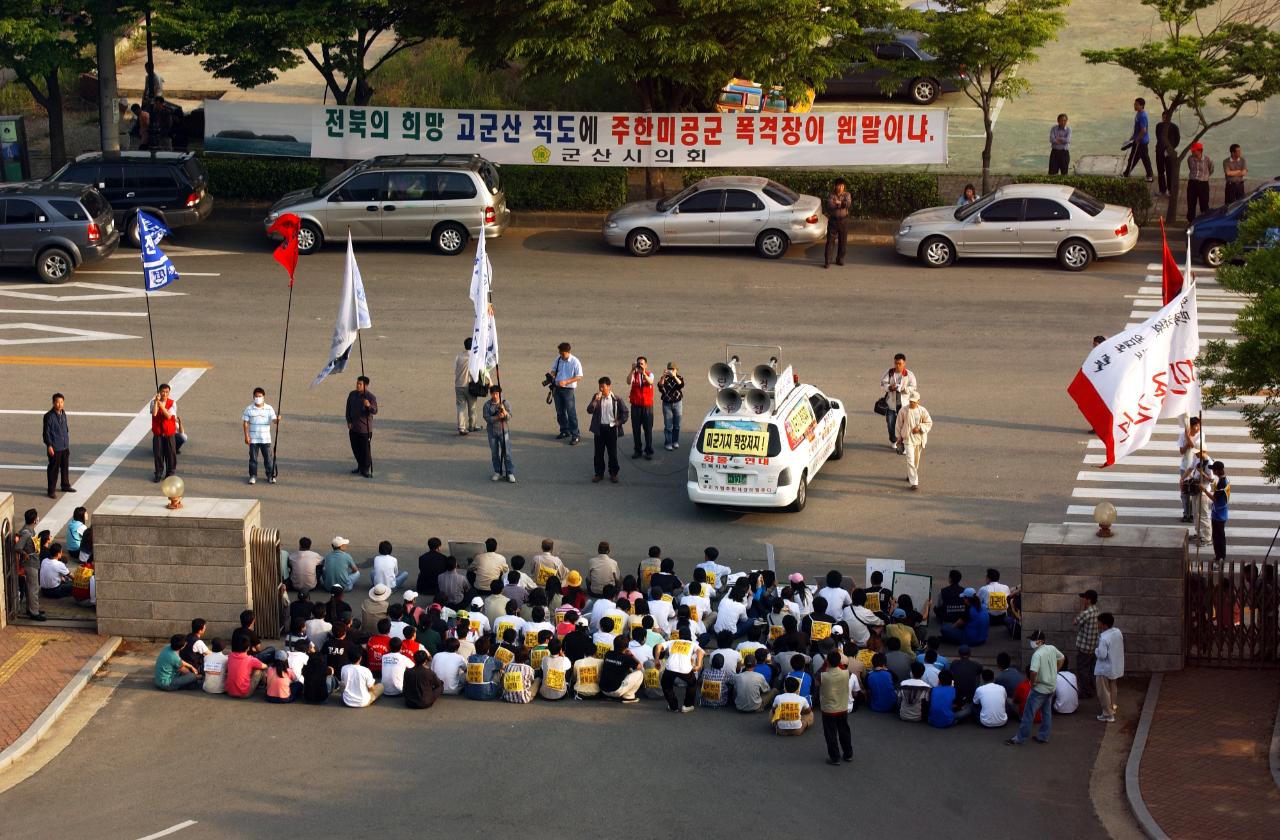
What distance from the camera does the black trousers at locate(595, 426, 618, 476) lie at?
23922mm

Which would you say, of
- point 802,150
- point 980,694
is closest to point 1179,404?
point 980,694

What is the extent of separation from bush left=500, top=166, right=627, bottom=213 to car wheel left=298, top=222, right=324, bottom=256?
4.39 meters

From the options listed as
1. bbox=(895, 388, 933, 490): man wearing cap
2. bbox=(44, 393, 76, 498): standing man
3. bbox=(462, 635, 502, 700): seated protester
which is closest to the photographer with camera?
bbox=(895, 388, 933, 490): man wearing cap

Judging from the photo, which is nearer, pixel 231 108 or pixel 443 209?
pixel 443 209

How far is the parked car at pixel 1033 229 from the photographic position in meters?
32.2

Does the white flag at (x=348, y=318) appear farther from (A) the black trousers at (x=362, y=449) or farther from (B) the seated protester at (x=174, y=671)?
(B) the seated protester at (x=174, y=671)

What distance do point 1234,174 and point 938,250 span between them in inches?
246

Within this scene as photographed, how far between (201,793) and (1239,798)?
9.65 metres

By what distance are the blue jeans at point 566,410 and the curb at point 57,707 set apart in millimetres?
7787

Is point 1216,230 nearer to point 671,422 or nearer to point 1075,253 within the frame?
point 1075,253

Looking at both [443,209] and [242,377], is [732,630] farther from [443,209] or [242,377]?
[443,209]

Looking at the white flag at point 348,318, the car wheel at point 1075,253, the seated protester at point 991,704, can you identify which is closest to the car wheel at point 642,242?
the car wheel at point 1075,253

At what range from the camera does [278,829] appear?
15.5m

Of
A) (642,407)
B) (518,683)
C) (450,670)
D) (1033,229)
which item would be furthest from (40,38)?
(518,683)
